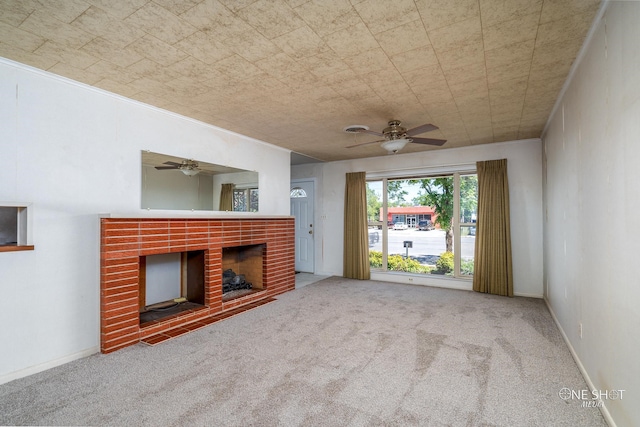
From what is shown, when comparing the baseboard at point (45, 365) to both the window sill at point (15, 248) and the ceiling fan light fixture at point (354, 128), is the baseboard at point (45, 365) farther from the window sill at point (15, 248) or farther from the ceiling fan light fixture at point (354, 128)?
the ceiling fan light fixture at point (354, 128)

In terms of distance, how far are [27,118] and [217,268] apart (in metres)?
2.27

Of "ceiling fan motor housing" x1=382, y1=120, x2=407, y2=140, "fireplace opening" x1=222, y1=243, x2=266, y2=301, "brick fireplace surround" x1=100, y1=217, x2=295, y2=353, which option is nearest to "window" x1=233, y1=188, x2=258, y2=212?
"brick fireplace surround" x1=100, y1=217, x2=295, y2=353

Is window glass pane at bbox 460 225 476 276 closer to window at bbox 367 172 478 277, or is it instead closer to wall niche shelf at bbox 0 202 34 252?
window at bbox 367 172 478 277

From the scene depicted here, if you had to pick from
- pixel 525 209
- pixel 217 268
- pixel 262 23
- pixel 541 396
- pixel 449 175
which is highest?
pixel 262 23

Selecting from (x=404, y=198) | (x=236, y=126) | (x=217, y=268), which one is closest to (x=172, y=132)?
(x=236, y=126)

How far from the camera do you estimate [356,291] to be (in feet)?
16.1

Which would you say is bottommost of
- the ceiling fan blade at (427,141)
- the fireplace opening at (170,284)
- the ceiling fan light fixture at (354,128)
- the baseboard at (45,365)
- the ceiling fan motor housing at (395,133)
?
the baseboard at (45,365)

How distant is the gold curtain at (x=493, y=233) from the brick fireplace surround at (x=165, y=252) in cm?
332

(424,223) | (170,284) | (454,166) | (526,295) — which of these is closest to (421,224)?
(424,223)

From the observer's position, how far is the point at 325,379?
222 centimetres

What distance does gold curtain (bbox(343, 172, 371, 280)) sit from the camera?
19.0ft

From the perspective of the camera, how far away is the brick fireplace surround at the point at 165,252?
8.83 feet

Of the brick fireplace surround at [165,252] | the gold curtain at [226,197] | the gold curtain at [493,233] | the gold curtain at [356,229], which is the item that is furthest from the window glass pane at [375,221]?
the gold curtain at [226,197]

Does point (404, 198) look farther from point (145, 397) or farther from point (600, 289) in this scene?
point (145, 397)
